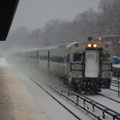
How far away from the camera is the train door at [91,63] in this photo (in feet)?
65.8

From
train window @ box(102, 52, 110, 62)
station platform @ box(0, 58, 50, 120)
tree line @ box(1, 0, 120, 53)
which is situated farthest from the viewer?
tree line @ box(1, 0, 120, 53)

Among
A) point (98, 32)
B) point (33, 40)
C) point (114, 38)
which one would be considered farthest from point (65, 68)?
point (33, 40)

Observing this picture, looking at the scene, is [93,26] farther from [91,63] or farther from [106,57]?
[91,63]

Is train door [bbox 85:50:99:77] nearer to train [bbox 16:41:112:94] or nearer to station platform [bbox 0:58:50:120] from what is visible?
train [bbox 16:41:112:94]

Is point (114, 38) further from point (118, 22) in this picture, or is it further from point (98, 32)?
point (98, 32)

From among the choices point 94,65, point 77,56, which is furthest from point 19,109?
point 94,65

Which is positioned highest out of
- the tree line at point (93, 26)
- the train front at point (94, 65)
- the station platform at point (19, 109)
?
the tree line at point (93, 26)

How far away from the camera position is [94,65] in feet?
66.2

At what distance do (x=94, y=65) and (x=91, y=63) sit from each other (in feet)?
0.76

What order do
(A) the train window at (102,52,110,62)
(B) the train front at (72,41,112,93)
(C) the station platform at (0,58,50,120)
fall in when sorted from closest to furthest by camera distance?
(C) the station platform at (0,58,50,120) → (B) the train front at (72,41,112,93) → (A) the train window at (102,52,110,62)

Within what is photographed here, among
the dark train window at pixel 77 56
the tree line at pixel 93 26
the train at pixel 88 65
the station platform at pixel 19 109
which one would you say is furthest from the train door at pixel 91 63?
the tree line at pixel 93 26

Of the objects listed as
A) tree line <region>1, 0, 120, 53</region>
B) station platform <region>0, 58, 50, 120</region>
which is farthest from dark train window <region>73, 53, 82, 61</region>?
tree line <region>1, 0, 120, 53</region>

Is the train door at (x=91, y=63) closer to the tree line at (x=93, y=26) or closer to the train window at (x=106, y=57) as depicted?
the train window at (x=106, y=57)

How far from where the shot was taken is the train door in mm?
20062
